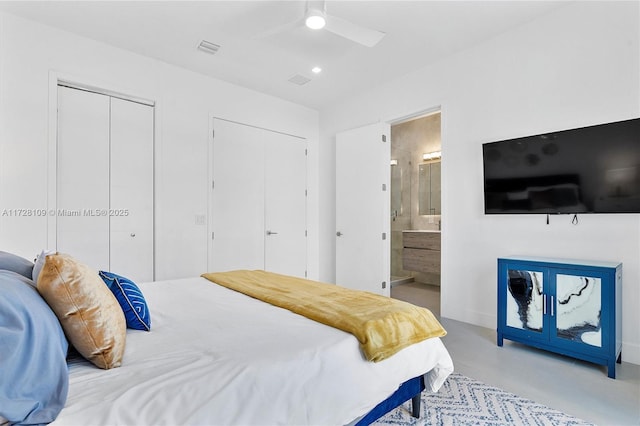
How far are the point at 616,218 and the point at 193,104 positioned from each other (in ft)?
13.7

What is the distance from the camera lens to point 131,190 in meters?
3.52

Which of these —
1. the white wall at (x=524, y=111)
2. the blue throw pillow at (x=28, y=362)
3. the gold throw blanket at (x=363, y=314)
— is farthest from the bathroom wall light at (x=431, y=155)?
the blue throw pillow at (x=28, y=362)

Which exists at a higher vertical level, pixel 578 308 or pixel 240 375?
pixel 240 375

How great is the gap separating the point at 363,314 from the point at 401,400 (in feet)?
1.52

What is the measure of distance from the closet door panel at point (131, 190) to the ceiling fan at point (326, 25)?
1.87m

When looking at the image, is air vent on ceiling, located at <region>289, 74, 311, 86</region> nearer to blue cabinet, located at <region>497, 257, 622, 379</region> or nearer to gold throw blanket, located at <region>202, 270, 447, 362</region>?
gold throw blanket, located at <region>202, 270, 447, 362</region>

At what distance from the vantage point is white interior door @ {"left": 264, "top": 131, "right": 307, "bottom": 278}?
15.3 feet

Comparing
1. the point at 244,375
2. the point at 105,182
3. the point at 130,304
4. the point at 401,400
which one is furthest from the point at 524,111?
the point at 105,182

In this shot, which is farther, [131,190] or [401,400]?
[131,190]

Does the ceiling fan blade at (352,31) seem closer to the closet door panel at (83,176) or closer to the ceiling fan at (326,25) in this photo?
the ceiling fan at (326,25)

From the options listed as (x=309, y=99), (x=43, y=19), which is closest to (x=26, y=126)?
(x=43, y=19)

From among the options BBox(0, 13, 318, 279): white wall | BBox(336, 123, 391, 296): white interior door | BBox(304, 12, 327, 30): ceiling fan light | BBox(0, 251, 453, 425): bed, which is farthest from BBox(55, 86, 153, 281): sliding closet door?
BBox(336, 123, 391, 296): white interior door

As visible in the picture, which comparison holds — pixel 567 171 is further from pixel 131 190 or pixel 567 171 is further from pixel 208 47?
pixel 131 190

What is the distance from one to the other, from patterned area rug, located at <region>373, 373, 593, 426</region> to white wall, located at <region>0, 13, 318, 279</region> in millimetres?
2872
